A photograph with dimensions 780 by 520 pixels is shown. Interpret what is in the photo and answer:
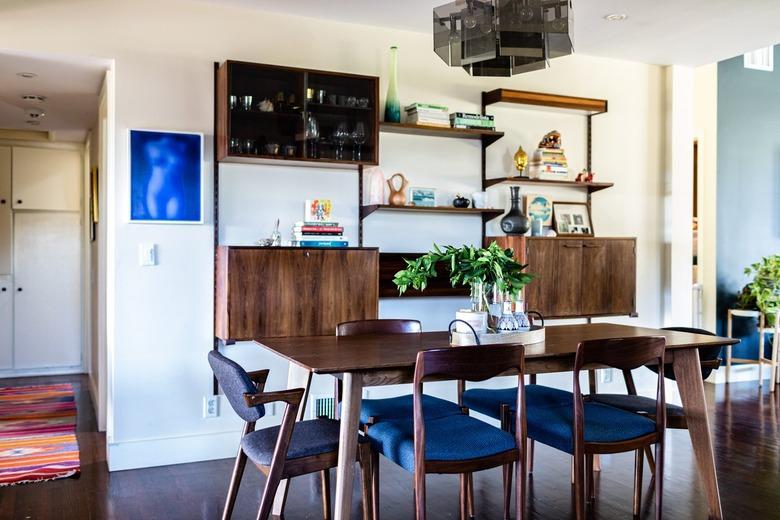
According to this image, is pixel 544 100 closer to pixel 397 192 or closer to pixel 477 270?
pixel 397 192

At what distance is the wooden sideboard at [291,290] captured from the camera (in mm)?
3883

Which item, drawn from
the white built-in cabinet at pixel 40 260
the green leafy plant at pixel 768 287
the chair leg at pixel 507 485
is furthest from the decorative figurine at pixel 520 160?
the white built-in cabinet at pixel 40 260

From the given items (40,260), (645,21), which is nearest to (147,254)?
(645,21)

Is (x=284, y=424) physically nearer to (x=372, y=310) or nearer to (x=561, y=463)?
(x=372, y=310)

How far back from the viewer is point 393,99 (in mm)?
4414

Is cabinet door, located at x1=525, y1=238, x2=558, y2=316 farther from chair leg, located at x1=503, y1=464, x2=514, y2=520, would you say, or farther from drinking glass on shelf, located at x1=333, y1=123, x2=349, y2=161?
chair leg, located at x1=503, y1=464, x2=514, y2=520

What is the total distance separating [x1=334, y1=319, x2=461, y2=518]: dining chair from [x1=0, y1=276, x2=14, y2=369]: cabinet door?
15.5ft

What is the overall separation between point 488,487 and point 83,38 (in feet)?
10.2

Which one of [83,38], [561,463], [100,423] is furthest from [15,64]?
[561,463]

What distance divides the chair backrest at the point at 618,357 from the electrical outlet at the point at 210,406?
2.18 m

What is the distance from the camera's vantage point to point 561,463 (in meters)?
4.00

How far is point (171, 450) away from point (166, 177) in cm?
151

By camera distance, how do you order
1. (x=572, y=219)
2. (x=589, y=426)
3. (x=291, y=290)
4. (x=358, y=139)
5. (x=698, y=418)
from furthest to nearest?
1. (x=572, y=219)
2. (x=358, y=139)
3. (x=291, y=290)
4. (x=698, y=418)
5. (x=589, y=426)

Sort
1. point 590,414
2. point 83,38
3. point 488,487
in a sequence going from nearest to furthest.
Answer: point 590,414
point 488,487
point 83,38
